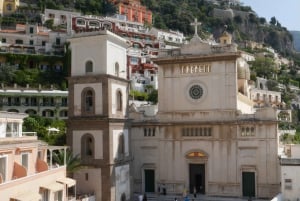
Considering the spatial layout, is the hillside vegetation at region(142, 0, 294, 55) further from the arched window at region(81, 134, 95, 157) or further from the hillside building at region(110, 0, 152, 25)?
the arched window at region(81, 134, 95, 157)

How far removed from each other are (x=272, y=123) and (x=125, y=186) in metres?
12.5

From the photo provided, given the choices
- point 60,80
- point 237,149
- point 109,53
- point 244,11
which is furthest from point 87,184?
point 244,11

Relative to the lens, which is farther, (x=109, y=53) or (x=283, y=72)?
(x=283, y=72)

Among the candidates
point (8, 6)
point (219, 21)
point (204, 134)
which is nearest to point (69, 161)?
point (204, 134)

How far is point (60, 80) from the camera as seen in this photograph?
84625 mm

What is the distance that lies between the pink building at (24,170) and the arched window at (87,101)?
497cm

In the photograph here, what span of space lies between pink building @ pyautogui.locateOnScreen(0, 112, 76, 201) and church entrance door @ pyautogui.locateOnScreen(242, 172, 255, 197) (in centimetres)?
1358

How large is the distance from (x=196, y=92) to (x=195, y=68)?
6.77 ft

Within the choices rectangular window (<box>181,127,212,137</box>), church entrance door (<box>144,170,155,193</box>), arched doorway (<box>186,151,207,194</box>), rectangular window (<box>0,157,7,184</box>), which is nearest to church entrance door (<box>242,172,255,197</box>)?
arched doorway (<box>186,151,207,194</box>)

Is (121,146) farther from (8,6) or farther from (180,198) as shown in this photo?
(8,6)

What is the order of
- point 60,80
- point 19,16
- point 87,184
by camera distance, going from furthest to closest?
point 19,16
point 60,80
point 87,184

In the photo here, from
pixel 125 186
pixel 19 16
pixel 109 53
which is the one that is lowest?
pixel 125 186

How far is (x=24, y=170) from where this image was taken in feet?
80.4

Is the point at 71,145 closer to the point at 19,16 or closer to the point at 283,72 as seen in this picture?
the point at 19,16
